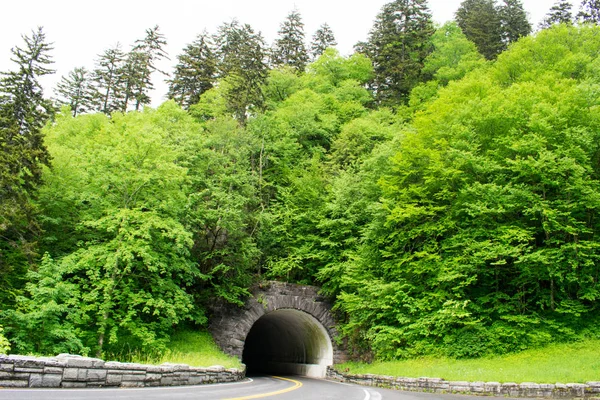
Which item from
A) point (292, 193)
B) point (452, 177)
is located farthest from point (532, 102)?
point (292, 193)

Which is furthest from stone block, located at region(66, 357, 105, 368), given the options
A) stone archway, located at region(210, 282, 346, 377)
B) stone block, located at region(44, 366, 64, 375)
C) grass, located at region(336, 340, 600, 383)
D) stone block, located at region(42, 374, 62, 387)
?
stone archway, located at region(210, 282, 346, 377)

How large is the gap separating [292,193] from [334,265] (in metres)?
6.75

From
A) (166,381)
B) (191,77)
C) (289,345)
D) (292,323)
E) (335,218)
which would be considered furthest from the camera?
(191,77)

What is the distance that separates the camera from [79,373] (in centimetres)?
754

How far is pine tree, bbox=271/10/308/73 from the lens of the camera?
4859cm

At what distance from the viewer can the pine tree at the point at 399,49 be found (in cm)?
4028

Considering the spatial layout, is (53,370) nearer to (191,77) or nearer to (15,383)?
(15,383)

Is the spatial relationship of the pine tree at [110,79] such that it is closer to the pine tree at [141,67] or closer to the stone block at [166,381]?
the pine tree at [141,67]

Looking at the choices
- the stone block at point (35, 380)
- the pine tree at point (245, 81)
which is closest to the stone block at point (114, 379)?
the stone block at point (35, 380)

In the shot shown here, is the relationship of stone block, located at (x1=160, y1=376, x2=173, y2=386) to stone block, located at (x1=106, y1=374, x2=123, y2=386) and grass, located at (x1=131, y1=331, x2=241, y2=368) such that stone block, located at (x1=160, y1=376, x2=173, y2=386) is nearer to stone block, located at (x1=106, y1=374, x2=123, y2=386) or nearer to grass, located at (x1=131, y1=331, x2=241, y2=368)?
stone block, located at (x1=106, y1=374, x2=123, y2=386)

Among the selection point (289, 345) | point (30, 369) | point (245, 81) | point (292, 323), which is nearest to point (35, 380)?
point (30, 369)

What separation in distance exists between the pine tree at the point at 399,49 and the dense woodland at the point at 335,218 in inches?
450

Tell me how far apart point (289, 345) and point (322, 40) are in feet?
136

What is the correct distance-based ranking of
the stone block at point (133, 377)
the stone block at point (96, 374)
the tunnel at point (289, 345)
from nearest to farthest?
the stone block at point (96, 374)
the stone block at point (133, 377)
the tunnel at point (289, 345)
